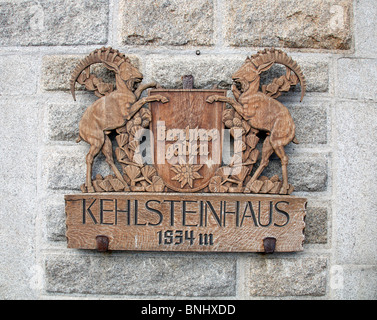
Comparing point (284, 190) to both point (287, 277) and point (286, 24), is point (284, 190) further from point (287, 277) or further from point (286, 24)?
point (286, 24)

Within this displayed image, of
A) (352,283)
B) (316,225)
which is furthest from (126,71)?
(352,283)

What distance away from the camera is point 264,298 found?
79.9 inches

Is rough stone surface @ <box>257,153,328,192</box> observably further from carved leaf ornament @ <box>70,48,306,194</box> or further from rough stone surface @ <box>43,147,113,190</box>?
rough stone surface @ <box>43,147,113,190</box>

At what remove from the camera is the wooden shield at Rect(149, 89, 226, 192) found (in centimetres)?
198

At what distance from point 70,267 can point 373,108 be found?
4.99ft

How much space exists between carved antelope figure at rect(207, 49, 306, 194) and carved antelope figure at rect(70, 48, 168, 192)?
33 cm

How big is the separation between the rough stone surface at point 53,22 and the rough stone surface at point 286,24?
1.96 feet

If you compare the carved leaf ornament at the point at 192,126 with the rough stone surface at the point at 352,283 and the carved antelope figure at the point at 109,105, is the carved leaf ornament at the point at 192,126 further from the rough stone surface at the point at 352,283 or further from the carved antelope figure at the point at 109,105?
the rough stone surface at the point at 352,283

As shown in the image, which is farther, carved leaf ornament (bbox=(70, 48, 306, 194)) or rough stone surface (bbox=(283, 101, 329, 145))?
rough stone surface (bbox=(283, 101, 329, 145))

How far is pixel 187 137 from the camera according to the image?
1.98 meters

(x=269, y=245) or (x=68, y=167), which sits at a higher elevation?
(x=68, y=167)

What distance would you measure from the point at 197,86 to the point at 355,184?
2.71 feet

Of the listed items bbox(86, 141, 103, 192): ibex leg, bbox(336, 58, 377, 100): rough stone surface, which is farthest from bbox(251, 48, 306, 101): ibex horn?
bbox(86, 141, 103, 192): ibex leg
